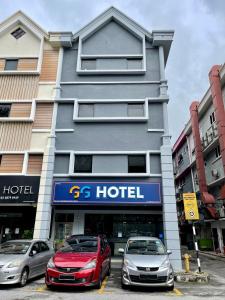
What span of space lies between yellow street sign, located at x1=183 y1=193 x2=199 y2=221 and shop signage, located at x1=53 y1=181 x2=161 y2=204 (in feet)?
9.25

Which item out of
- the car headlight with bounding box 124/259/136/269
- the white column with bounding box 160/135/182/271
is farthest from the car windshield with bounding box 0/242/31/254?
the white column with bounding box 160/135/182/271

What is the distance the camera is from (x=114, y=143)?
56.6 feet

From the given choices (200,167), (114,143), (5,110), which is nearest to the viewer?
(114,143)

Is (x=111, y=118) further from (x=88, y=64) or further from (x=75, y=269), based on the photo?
(x=75, y=269)

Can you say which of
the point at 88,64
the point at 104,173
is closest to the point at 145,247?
the point at 104,173

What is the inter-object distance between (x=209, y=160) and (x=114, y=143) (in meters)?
14.9

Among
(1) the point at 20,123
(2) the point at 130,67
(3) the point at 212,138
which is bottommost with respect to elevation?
(1) the point at 20,123

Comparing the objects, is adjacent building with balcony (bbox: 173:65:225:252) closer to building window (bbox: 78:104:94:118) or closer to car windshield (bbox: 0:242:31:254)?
building window (bbox: 78:104:94:118)

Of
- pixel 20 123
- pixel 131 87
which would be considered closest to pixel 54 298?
pixel 20 123

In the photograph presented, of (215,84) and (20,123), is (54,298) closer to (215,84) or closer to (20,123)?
(20,123)

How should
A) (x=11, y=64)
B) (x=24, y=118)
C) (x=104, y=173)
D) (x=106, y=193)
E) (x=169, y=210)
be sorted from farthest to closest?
(x=11, y=64) < (x=24, y=118) < (x=104, y=173) < (x=106, y=193) < (x=169, y=210)

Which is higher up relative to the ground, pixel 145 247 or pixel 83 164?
pixel 83 164

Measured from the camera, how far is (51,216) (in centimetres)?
1680

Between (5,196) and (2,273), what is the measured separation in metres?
8.00
